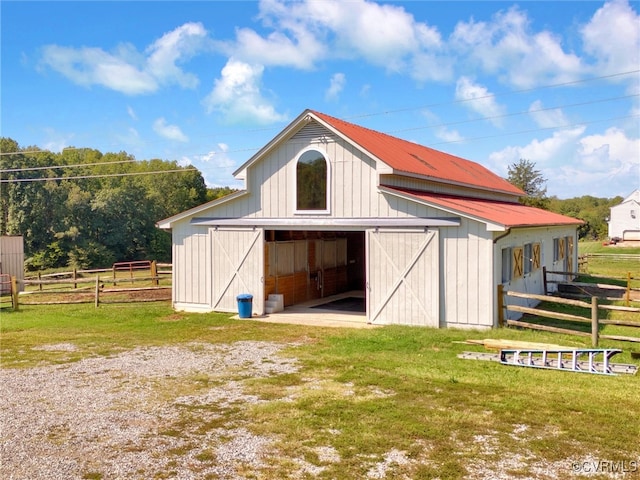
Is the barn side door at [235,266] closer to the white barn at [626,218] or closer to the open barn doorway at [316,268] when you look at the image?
the open barn doorway at [316,268]

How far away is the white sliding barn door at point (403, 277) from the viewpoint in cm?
1402

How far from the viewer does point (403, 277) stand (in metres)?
14.4

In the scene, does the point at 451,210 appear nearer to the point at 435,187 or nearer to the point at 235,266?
the point at 435,187

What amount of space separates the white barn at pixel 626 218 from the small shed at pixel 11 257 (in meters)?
61.5

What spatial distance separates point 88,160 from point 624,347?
73.7 metres

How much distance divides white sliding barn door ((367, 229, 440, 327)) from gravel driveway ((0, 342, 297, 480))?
13.7 feet

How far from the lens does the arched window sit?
15.6 meters

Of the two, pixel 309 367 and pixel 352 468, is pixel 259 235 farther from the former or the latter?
pixel 352 468

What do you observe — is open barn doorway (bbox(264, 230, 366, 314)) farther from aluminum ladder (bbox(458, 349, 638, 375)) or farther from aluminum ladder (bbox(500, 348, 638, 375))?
aluminum ladder (bbox(500, 348, 638, 375))

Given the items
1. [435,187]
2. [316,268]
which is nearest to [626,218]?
[435,187]

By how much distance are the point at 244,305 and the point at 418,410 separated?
9.02 meters

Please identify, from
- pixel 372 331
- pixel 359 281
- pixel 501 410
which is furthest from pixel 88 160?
pixel 501 410

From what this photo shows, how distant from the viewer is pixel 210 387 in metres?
8.99

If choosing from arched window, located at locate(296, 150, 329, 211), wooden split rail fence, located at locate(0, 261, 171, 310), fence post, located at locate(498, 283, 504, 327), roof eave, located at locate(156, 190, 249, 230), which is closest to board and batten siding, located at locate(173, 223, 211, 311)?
roof eave, located at locate(156, 190, 249, 230)
